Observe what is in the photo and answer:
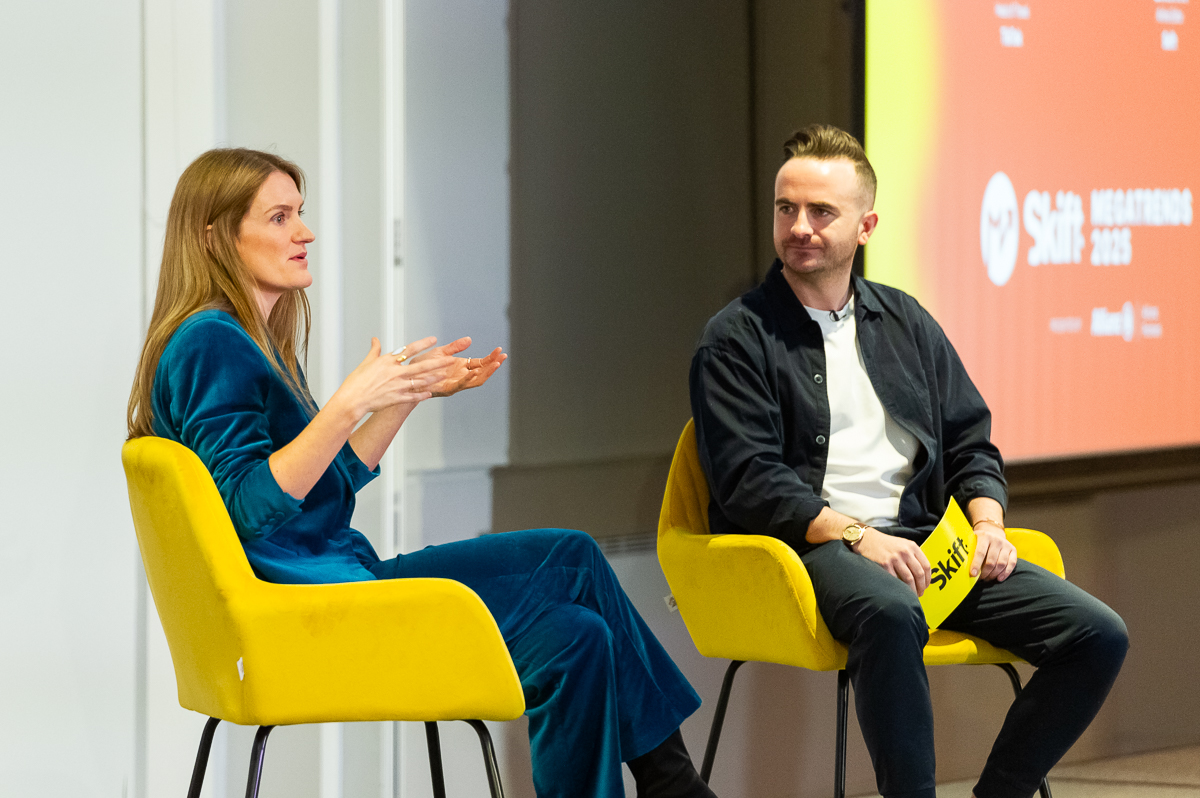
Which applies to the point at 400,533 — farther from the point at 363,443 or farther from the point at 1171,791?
the point at 1171,791

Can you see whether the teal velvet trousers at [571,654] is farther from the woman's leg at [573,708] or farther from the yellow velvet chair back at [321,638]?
the yellow velvet chair back at [321,638]

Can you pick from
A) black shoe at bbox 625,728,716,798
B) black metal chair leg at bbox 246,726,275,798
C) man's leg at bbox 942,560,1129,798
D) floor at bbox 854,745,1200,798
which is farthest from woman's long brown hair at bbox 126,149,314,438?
floor at bbox 854,745,1200,798

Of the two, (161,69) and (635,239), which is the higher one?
(161,69)

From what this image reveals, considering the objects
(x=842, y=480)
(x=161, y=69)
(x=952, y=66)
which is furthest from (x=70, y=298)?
(x=952, y=66)

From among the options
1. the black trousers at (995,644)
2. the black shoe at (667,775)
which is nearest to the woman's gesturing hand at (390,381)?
the black shoe at (667,775)

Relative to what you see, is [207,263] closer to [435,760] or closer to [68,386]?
[68,386]

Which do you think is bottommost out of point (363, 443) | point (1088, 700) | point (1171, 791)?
point (1171, 791)

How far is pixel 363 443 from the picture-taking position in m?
1.99

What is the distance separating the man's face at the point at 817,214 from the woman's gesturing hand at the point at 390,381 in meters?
0.83

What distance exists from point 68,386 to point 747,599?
134cm

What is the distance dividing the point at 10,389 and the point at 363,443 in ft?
2.41

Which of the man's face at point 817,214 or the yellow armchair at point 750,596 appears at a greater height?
the man's face at point 817,214

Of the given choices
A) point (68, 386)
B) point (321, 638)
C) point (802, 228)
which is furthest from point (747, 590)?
point (68, 386)

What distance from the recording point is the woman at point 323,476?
1636 millimetres
